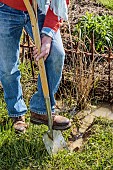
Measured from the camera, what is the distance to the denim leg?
3443mm

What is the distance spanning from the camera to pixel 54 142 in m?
3.84

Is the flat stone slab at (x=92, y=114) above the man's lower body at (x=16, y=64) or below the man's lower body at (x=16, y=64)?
below

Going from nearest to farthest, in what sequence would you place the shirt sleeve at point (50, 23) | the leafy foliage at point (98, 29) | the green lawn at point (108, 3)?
the shirt sleeve at point (50, 23)
the leafy foliage at point (98, 29)
the green lawn at point (108, 3)

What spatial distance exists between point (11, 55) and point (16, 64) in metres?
0.14

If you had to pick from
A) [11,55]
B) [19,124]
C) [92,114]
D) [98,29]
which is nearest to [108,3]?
[98,29]

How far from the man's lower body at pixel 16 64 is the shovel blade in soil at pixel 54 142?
7 centimetres

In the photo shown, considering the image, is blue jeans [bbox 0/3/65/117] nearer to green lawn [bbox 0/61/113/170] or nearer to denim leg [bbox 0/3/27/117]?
denim leg [bbox 0/3/27/117]

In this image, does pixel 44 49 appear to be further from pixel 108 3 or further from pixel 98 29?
pixel 108 3

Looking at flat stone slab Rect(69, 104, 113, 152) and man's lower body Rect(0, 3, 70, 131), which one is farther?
flat stone slab Rect(69, 104, 113, 152)

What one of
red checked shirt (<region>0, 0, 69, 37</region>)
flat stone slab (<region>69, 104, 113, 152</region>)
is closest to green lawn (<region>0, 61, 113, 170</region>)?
flat stone slab (<region>69, 104, 113, 152</region>)

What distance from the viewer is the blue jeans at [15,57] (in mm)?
3453

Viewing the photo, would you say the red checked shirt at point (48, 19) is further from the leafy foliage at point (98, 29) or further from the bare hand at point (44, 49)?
the leafy foliage at point (98, 29)

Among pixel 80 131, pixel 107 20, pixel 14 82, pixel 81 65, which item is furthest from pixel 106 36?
pixel 14 82

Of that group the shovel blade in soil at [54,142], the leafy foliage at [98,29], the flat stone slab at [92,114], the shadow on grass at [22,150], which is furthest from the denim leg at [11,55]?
the leafy foliage at [98,29]
